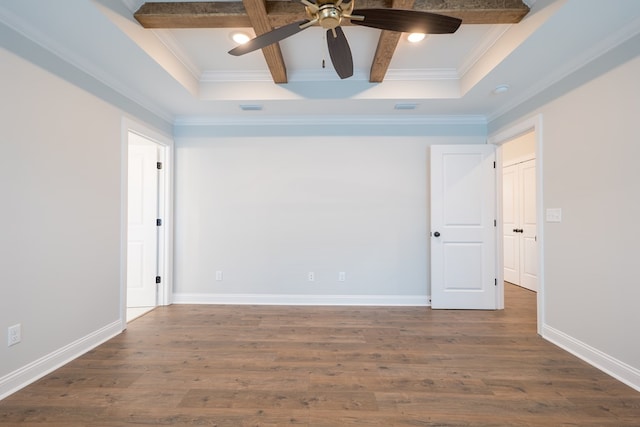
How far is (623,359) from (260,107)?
388 cm

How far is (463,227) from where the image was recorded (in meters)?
3.34

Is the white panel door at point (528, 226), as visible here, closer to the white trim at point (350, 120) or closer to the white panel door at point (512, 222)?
the white panel door at point (512, 222)

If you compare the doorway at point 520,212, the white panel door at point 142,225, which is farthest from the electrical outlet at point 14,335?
the doorway at point 520,212

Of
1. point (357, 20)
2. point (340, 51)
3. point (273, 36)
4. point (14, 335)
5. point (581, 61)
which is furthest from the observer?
point (581, 61)

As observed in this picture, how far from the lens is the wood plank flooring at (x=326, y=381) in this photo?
154cm

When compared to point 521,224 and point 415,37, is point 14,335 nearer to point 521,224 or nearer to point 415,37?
point 415,37

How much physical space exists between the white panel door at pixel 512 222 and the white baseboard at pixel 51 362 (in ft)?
18.3

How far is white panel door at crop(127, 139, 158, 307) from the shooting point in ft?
11.2

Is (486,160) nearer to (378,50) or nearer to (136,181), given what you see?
(378,50)

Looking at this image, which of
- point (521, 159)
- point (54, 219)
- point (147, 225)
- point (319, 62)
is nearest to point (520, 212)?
point (521, 159)

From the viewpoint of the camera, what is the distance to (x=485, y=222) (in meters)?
3.32

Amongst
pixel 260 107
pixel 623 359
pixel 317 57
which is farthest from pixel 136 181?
pixel 623 359

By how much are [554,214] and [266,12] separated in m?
2.97

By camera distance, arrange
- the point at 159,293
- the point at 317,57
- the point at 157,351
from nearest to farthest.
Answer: the point at 157,351 < the point at 317,57 < the point at 159,293
